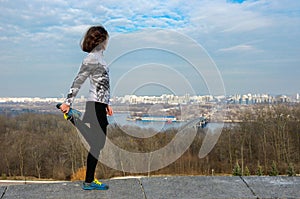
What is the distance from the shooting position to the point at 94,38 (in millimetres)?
3334

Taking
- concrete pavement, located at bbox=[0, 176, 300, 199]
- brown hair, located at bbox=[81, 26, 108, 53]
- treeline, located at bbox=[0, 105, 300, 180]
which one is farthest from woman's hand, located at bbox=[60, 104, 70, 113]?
treeline, located at bbox=[0, 105, 300, 180]

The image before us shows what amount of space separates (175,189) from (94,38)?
1.70 m

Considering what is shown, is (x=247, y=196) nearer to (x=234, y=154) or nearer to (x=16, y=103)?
(x=16, y=103)

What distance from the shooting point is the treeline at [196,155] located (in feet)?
88.7

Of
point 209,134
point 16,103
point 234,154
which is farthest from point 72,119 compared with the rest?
point 234,154

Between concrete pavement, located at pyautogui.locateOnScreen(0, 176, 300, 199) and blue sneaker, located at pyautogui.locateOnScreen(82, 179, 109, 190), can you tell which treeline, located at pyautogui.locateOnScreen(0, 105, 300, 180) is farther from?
blue sneaker, located at pyautogui.locateOnScreen(82, 179, 109, 190)

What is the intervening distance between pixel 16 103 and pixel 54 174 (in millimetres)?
11546

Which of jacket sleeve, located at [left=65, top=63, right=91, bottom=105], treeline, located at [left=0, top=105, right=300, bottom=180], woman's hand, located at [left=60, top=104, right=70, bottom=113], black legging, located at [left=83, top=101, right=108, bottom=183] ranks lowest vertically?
treeline, located at [left=0, top=105, right=300, bottom=180]

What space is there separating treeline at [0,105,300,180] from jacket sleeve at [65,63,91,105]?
68.0 feet

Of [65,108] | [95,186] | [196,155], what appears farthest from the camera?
[196,155]

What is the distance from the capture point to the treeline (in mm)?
27047

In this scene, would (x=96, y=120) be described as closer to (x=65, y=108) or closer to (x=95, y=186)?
(x=65, y=108)

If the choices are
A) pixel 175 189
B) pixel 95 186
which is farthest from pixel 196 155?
pixel 95 186

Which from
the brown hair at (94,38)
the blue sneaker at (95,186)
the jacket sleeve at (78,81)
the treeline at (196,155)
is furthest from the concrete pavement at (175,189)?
the treeline at (196,155)
